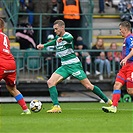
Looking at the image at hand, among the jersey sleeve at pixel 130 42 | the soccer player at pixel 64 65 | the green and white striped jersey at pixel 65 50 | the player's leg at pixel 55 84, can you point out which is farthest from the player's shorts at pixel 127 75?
the player's leg at pixel 55 84

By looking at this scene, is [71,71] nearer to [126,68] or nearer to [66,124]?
[126,68]

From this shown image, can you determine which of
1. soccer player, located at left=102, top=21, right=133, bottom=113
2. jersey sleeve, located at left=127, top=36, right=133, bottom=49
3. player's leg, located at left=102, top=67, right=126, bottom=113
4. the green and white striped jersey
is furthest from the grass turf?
the green and white striped jersey

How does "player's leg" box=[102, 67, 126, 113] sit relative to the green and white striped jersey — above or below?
below

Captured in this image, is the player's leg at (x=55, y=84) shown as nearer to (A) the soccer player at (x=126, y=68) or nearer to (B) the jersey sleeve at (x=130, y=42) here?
(A) the soccer player at (x=126, y=68)

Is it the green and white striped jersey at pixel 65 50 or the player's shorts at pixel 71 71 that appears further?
the player's shorts at pixel 71 71

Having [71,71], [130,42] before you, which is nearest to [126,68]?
[130,42]

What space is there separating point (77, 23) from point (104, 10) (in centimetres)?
268

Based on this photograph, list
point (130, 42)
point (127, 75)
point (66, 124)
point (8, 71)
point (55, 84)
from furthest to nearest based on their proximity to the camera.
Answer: point (55, 84) → point (127, 75) → point (130, 42) → point (8, 71) → point (66, 124)

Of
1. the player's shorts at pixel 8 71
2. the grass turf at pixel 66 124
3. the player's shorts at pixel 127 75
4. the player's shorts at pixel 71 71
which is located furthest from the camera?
the player's shorts at pixel 71 71

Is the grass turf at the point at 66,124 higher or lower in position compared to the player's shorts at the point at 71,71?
lower

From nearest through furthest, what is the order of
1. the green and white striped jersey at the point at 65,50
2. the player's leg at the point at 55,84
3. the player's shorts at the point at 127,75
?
1. the player's shorts at the point at 127,75
2. the player's leg at the point at 55,84
3. the green and white striped jersey at the point at 65,50

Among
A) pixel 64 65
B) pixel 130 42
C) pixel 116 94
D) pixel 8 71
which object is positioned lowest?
pixel 116 94

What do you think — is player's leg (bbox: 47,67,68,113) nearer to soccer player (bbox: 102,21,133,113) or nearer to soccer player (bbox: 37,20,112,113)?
soccer player (bbox: 37,20,112,113)

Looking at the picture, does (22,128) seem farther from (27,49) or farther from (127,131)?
(27,49)
